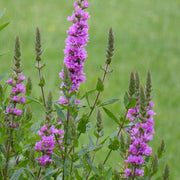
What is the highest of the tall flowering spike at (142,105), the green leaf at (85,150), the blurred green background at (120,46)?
the blurred green background at (120,46)

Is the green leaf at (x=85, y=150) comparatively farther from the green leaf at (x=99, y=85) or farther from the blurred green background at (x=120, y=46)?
the blurred green background at (x=120, y=46)

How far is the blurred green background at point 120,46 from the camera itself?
4375 millimetres

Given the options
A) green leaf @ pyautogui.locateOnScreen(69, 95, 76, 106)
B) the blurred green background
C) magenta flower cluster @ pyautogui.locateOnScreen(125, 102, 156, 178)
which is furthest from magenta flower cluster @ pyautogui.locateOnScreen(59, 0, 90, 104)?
the blurred green background

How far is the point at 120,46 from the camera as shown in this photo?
19.1 ft

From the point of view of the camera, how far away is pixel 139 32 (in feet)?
20.9

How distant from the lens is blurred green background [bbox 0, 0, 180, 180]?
4375 mm

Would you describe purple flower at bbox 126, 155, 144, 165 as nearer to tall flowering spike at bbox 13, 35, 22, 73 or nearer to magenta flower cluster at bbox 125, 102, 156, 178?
magenta flower cluster at bbox 125, 102, 156, 178

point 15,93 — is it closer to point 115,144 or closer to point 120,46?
point 115,144

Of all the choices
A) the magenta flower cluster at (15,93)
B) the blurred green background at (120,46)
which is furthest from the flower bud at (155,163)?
the blurred green background at (120,46)

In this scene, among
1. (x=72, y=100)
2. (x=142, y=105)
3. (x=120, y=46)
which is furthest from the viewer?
(x=120, y=46)

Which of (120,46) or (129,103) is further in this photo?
(120,46)

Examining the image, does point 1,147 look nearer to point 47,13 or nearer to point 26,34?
point 26,34

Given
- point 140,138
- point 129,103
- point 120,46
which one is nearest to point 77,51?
point 129,103

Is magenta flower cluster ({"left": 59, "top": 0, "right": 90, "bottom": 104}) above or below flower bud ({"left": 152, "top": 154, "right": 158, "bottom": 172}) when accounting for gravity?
above
